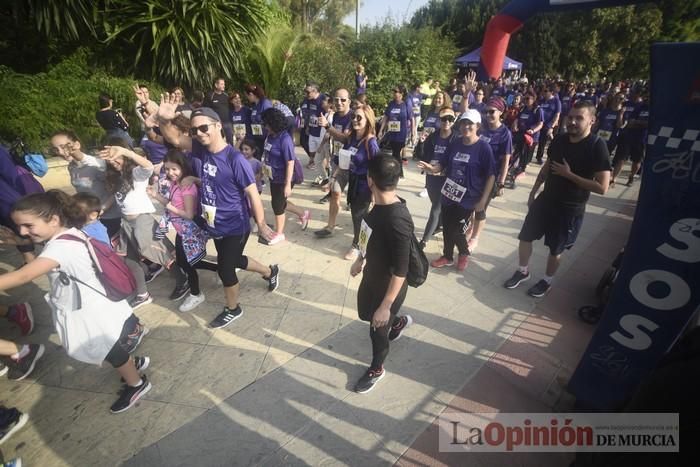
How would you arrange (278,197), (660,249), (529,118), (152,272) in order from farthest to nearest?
(529,118)
(278,197)
(152,272)
(660,249)

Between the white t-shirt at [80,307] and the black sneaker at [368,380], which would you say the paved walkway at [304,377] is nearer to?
the black sneaker at [368,380]

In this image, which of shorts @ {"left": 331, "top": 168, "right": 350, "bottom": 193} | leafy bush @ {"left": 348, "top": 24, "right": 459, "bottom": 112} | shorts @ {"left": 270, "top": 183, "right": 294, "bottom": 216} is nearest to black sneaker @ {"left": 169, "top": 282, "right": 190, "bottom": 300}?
shorts @ {"left": 270, "top": 183, "right": 294, "bottom": 216}

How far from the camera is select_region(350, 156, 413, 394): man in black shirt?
7.51 ft

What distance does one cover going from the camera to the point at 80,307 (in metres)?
2.37

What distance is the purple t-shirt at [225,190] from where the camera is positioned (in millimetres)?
3146

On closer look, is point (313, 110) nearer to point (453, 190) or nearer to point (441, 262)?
point (453, 190)

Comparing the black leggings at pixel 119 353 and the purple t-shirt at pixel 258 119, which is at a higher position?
the purple t-shirt at pixel 258 119

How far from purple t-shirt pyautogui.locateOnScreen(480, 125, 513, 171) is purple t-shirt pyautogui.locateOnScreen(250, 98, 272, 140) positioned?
4.01m

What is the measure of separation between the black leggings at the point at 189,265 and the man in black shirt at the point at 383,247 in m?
2.00

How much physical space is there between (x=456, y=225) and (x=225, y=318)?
115 inches

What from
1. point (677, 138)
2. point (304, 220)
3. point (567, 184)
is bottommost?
point (304, 220)

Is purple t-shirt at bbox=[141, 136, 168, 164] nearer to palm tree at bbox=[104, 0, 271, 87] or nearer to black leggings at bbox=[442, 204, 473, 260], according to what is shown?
black leggings at bbox=[442, 204, 473, 260]

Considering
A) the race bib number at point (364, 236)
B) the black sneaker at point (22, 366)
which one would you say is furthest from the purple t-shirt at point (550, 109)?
the black sneaker at point (22, 366)

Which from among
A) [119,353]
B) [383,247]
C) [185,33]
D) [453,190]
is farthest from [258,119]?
[383,247]
